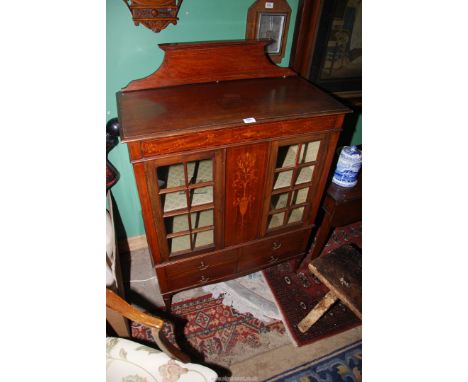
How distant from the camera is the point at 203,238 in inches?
63.1

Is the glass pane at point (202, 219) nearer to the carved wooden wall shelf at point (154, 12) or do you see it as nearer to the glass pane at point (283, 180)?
the glass pane at point (283, 180)

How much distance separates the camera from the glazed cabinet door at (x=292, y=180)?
139cm

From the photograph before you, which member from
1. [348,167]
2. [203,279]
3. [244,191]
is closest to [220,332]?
[203,279]

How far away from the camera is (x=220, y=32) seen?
147 cm

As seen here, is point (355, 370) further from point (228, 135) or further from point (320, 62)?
point (320, 62)

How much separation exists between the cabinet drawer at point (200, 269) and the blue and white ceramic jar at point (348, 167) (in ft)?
2.89

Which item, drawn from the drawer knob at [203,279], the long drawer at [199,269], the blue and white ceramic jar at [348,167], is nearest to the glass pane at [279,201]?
the long drawer at [199,269]

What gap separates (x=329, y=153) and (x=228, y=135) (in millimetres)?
606

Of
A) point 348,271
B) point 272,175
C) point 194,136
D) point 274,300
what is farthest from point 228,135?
point 274,300

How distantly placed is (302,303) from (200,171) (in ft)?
4.01

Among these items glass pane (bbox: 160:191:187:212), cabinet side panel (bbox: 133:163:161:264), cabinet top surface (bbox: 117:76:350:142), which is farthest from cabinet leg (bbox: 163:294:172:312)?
cabinet top surface (bbox: 117:76:350:142)

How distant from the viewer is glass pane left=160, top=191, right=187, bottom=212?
4.57ft

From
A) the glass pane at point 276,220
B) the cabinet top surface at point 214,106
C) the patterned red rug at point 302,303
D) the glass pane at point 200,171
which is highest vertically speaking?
the cabinet top surface at point 214,106

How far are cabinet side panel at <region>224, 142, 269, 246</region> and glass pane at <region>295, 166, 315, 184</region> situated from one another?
0.94ft
